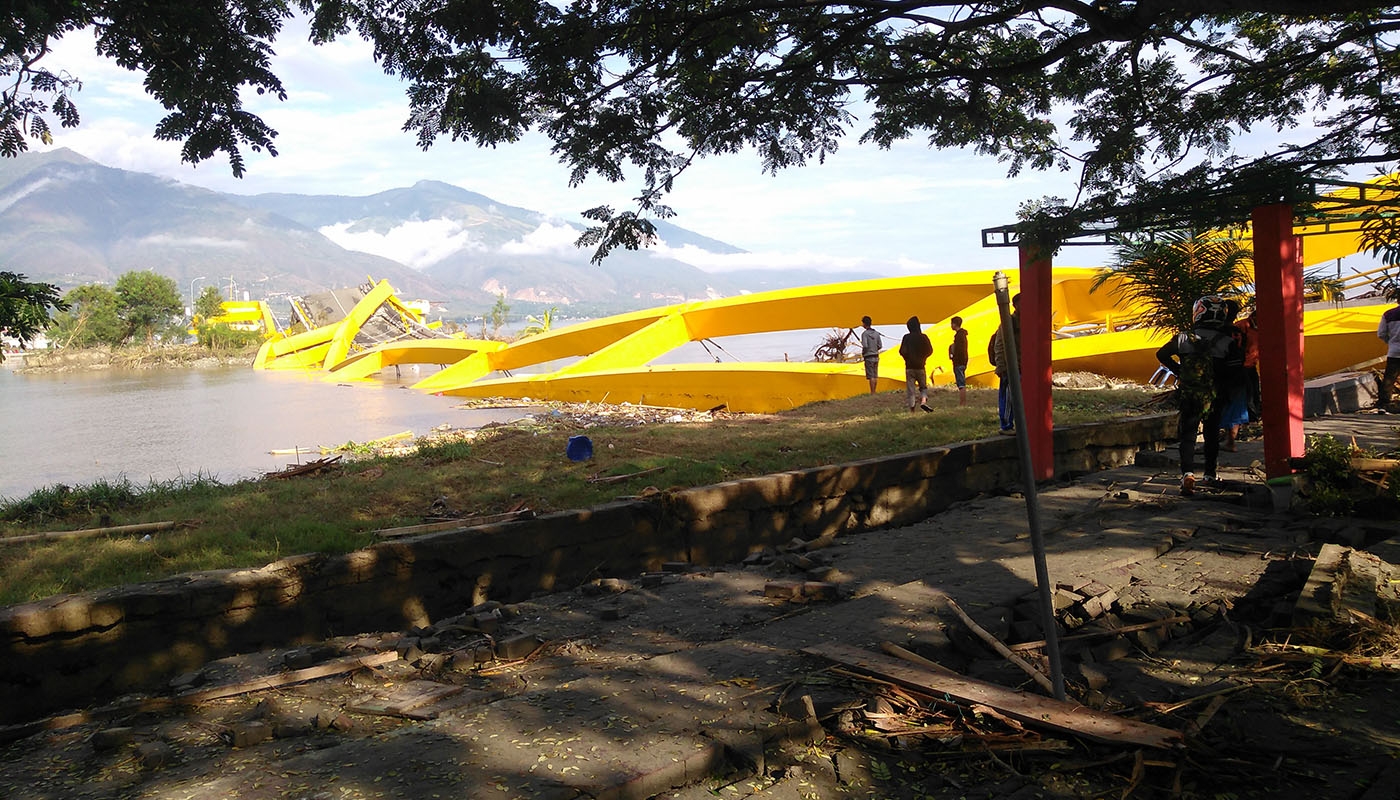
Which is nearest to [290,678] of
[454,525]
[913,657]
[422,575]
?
[422,575]

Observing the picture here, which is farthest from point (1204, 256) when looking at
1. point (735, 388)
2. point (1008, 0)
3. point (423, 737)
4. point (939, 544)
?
point (735, 388)

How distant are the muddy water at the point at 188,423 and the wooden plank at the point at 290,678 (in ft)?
19.5

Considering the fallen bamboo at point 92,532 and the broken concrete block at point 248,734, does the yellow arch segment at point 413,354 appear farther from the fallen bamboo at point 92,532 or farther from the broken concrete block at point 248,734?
the broken concrete block at point 248,734

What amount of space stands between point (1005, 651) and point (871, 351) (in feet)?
36.0

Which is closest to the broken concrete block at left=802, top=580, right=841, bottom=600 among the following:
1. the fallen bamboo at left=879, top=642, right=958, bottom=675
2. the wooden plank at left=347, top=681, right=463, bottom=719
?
the fallen bamboo at left=879, top=642, right=958, bottom=675

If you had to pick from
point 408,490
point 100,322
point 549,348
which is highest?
point 100,322

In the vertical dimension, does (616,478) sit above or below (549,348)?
below

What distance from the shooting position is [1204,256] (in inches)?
305

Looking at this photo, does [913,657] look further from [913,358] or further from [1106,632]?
[913,358]

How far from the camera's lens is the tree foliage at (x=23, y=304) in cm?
453

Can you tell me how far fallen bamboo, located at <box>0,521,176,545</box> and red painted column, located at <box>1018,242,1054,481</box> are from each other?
21.0 feet

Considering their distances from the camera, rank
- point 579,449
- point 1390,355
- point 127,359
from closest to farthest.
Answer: point 579,449, point 1390,355, point 127,359

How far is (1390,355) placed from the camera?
11.4 meters

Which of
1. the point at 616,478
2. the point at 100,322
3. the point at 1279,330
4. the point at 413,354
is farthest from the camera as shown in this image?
the point at 100,322
